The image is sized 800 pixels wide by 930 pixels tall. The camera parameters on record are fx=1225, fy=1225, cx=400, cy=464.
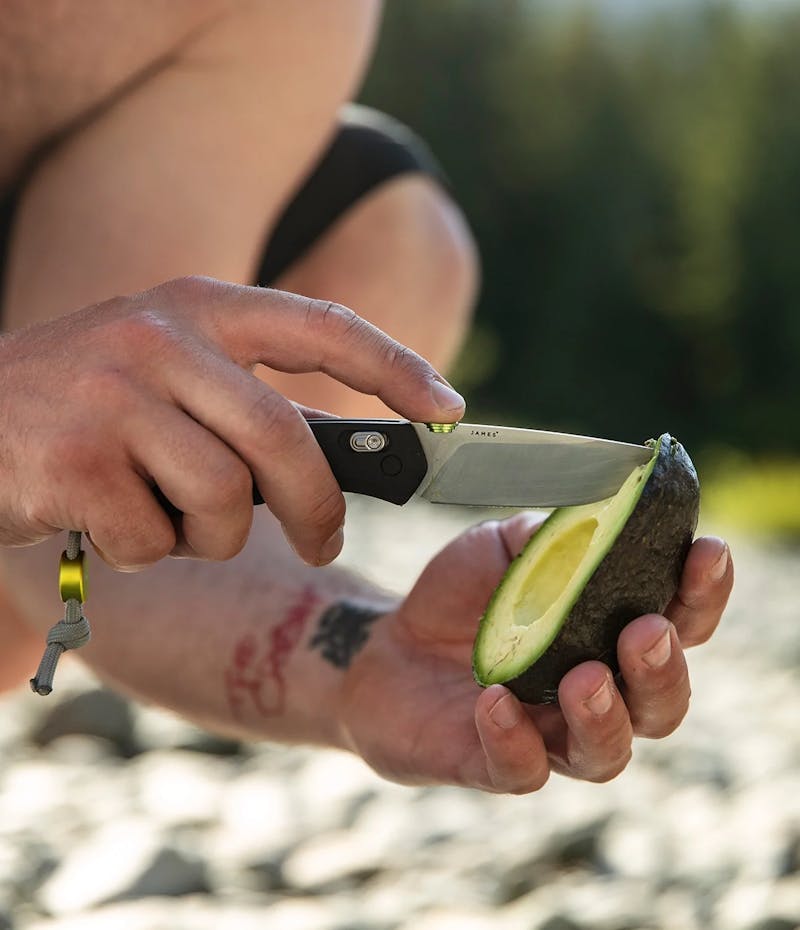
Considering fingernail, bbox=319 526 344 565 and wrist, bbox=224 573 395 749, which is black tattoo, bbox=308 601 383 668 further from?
fingernail, bbox=319 526 344 565

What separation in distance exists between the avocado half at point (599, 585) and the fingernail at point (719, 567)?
0.06 m

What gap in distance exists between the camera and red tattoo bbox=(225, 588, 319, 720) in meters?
2.80

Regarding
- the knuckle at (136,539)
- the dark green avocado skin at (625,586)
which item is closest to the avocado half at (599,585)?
the dark green avocado skin at (625,586)

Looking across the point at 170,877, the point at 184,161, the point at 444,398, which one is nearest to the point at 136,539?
the point at 444,398

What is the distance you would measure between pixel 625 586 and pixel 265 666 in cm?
102

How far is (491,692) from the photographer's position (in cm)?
209

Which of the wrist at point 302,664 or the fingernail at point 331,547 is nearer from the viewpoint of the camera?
the fingernail at point 331,547

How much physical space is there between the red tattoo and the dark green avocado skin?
0.79 metres

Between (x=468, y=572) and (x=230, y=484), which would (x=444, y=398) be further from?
(x=468, y=572)

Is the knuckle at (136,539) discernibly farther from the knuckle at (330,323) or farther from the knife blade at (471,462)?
the knuckle at (330,323)

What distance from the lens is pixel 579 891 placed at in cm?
345

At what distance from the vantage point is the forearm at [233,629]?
2.77 m

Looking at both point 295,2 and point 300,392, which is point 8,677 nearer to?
point 300,392

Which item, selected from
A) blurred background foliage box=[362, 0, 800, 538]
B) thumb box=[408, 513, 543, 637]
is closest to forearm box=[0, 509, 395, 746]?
thumb box=[408, 513, 543, 637]
